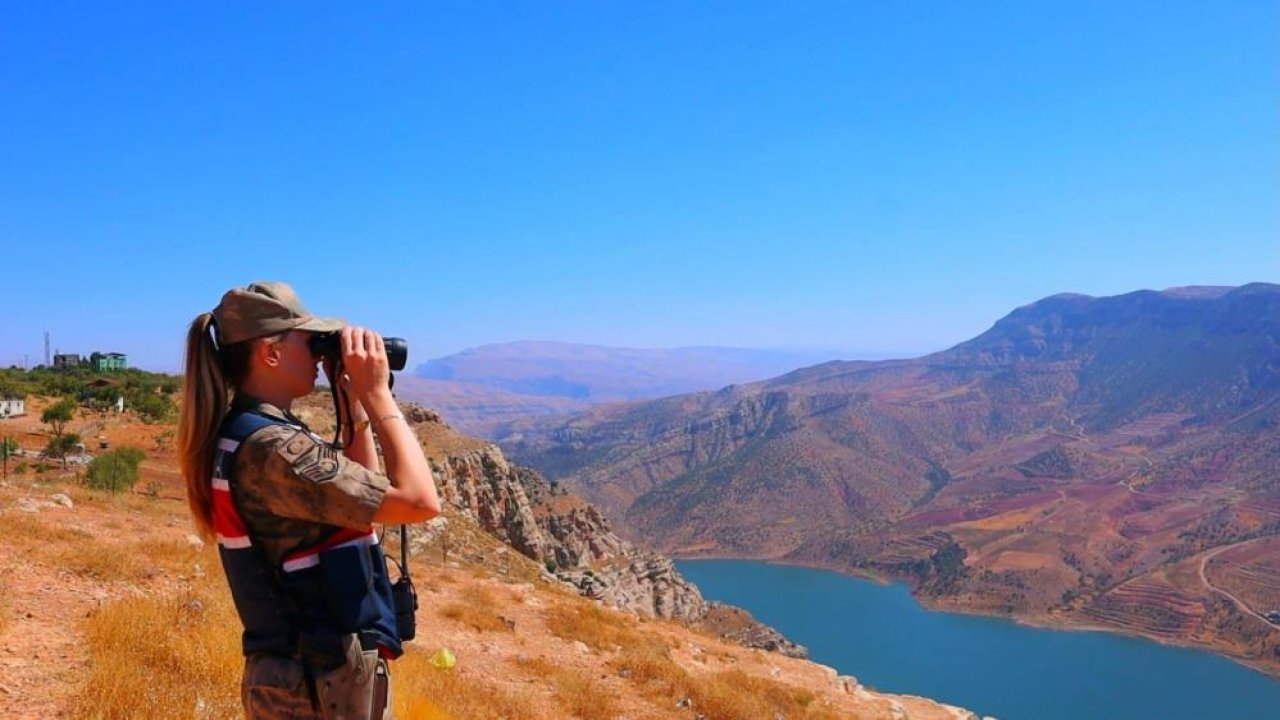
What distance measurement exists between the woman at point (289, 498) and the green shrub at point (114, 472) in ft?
51.8

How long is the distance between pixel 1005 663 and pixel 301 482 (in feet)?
321

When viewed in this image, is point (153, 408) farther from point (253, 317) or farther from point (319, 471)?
point (319, 471)

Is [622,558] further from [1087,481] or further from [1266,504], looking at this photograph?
[1087,481]

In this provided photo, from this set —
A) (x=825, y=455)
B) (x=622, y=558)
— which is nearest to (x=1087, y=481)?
(x=825, y=455)

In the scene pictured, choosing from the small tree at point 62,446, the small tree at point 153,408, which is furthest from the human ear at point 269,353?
the small tree at point 153,408

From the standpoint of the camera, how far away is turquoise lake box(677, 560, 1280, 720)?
74375 millimetres

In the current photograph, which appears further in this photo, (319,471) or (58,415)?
(58,415)

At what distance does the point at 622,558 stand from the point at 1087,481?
140291 millimetres

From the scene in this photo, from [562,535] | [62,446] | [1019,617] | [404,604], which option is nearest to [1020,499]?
[1019,617]

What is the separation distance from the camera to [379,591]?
2.40m

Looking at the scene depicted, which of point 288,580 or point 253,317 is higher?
point 253,317

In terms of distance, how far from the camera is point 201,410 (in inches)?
88.2

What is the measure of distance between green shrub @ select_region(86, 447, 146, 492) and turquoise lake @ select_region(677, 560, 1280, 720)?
210ft

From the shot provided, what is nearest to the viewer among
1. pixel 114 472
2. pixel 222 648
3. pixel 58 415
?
pixel 222 648
